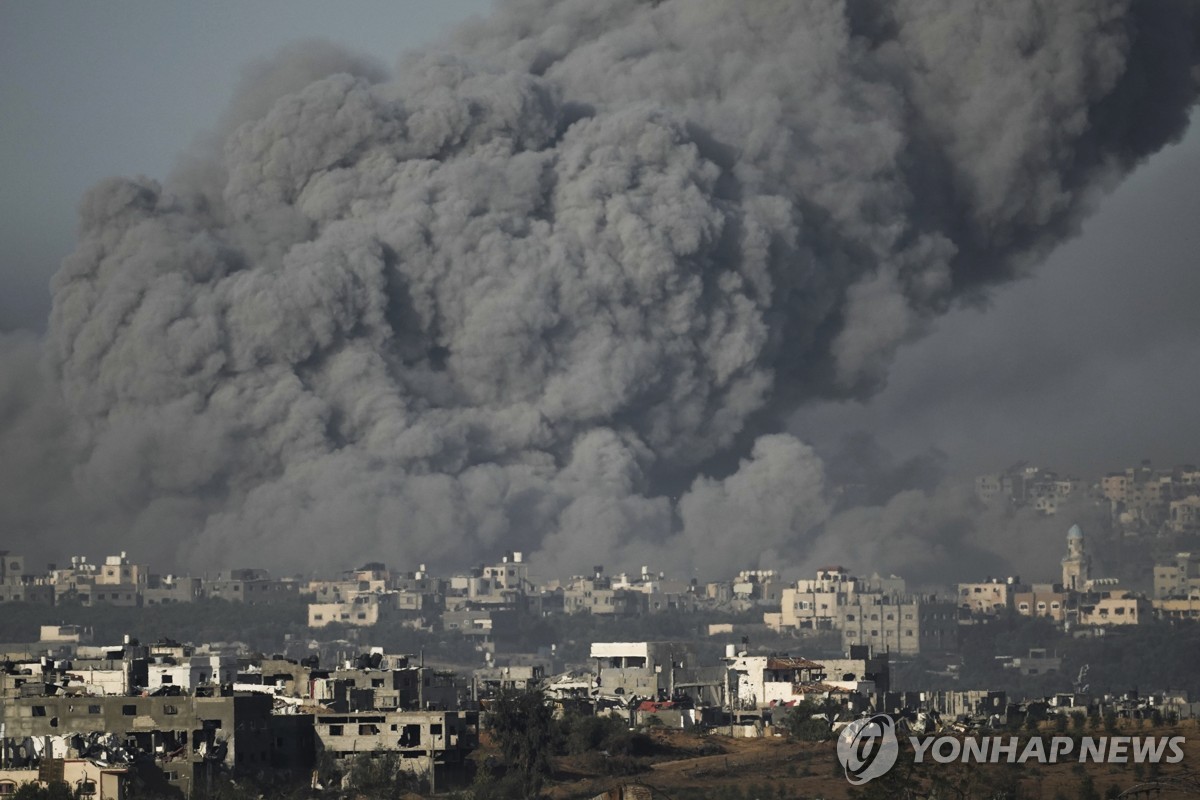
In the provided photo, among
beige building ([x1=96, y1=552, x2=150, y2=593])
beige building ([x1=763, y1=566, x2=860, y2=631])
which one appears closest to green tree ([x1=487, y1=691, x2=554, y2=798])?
beige building ([x1=96, y1=552, x2=150, y2=593])

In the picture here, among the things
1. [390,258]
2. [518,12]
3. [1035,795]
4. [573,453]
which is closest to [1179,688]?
[573,453]

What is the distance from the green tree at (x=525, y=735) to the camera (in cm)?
4819

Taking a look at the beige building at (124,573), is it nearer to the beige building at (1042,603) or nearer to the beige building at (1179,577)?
the beige building at (1042,603)

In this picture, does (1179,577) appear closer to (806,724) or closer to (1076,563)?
(1076,563)

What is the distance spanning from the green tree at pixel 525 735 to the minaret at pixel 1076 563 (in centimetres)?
5889

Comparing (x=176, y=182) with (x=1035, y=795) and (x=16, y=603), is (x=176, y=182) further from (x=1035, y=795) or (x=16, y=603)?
(x=1035, y=795)

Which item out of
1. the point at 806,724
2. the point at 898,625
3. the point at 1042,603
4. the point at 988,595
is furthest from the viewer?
the point at 988,595

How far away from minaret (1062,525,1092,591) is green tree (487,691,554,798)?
58.9m

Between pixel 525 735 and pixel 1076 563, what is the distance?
6450 centimetres

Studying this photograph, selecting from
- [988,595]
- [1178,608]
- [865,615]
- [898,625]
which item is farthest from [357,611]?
[1178,608]

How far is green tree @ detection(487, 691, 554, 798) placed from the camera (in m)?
48.2

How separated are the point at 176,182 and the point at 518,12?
12.6 m

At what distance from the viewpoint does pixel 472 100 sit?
9044 cm

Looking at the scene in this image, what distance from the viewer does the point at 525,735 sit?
49.7m
